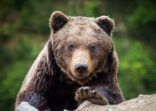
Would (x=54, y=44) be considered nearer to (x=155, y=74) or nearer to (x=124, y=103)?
(x=124, y=103)

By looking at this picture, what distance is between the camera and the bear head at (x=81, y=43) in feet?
32.1

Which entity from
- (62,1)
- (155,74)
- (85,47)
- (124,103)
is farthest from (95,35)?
(62,1)

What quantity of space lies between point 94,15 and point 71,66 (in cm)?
1023

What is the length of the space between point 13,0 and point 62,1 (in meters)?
2.24

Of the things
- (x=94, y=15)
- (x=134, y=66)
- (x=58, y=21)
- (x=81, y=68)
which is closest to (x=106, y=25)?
(x=58, y=21)

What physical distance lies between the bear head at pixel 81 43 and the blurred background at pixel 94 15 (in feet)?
26.5

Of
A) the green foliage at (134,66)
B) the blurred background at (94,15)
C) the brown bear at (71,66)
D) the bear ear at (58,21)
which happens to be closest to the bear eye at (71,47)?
the brown bear at (71,66)

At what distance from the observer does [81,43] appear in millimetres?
9828

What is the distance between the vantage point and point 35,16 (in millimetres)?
23484

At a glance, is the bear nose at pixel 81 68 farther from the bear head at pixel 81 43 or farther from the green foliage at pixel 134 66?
the green foliage at pixel 134 66

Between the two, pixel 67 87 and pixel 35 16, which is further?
pixel 35 16

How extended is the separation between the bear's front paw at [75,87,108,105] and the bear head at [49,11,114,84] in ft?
1.25

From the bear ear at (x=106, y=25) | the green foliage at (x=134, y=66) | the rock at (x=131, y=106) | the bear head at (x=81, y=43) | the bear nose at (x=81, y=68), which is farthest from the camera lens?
the green foliage at (x=134, y=66)

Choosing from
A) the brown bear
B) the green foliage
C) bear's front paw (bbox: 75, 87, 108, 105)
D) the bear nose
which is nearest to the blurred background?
the green foliage
